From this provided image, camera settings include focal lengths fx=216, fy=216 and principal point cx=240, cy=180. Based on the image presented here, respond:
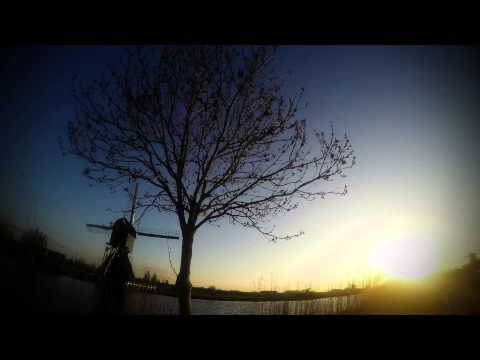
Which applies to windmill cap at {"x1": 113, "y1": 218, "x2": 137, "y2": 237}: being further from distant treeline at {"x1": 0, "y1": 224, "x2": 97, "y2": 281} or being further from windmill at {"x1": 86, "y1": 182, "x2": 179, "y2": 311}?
distant treeline at {"x1": 0, "y1": 224, "x2": 97, "y2": 281}

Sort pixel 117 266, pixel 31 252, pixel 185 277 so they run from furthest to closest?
pixel 31 252 → pixel 117 266 → pixel 185 277

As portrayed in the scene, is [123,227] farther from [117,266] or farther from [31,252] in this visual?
[31,252]

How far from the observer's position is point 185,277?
21.8 ft

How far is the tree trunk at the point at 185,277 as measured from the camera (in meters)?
6.45

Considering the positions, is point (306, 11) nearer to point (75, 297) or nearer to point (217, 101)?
point (217, 101)

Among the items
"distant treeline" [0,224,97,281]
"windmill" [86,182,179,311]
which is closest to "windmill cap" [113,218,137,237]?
"windmill" [86,182,179,311]

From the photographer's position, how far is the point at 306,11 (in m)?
1.68

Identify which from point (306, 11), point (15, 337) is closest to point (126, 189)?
point (15, 337)

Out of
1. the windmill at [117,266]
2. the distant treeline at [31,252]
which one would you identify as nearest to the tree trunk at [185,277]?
the windmill at [117,266]

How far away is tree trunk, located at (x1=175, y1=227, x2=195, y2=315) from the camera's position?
6449 millimetres

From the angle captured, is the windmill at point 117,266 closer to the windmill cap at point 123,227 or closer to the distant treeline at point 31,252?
the windmill cap at point 123,227

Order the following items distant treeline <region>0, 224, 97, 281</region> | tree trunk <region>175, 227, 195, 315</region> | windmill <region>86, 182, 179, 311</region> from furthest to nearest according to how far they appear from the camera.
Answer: distant treeline <region>0, 224, 97, 281</region> → windmill <region>86, 182, 179, 311</region> → tree trunk <region>175, 227, 195, 315</region>

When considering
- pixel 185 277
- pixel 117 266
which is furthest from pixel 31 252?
pixel 185 277

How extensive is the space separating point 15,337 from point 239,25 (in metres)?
2.44
